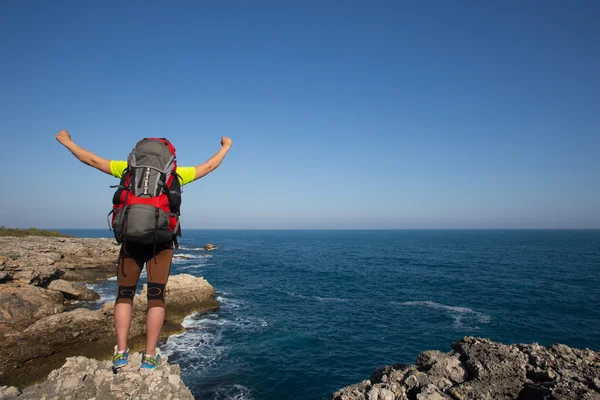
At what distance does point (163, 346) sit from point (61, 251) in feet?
135

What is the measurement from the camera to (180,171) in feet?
15.3

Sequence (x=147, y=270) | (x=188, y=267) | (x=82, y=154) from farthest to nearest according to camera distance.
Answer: (x=188, y=267)
(x=147, y=270)
(x=82, y=154)

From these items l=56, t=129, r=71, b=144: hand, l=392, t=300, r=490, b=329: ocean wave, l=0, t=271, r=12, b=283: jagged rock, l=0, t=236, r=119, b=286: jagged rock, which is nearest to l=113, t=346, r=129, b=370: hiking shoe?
l=56, t=129, r=71, b=144: hand

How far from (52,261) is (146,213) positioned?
47300 millimetres

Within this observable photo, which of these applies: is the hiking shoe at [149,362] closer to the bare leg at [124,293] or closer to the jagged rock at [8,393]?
the bare leg at [124,293]

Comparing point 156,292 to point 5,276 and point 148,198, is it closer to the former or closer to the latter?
point 148,198

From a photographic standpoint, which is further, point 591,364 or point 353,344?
point 353,344

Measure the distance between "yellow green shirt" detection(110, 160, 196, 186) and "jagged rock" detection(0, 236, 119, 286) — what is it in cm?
3090

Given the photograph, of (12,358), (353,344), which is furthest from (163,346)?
(353,344)

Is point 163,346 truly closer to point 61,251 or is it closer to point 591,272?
point 61,251

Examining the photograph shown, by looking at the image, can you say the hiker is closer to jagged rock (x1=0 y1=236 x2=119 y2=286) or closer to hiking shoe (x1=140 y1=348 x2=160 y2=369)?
hiking shoe (x1=140 y1=348 x2=160 y2=369)

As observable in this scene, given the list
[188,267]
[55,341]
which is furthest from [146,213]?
[188,267]

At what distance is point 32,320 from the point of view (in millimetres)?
19766

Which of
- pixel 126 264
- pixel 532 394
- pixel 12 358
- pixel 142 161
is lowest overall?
pixel 12 358
